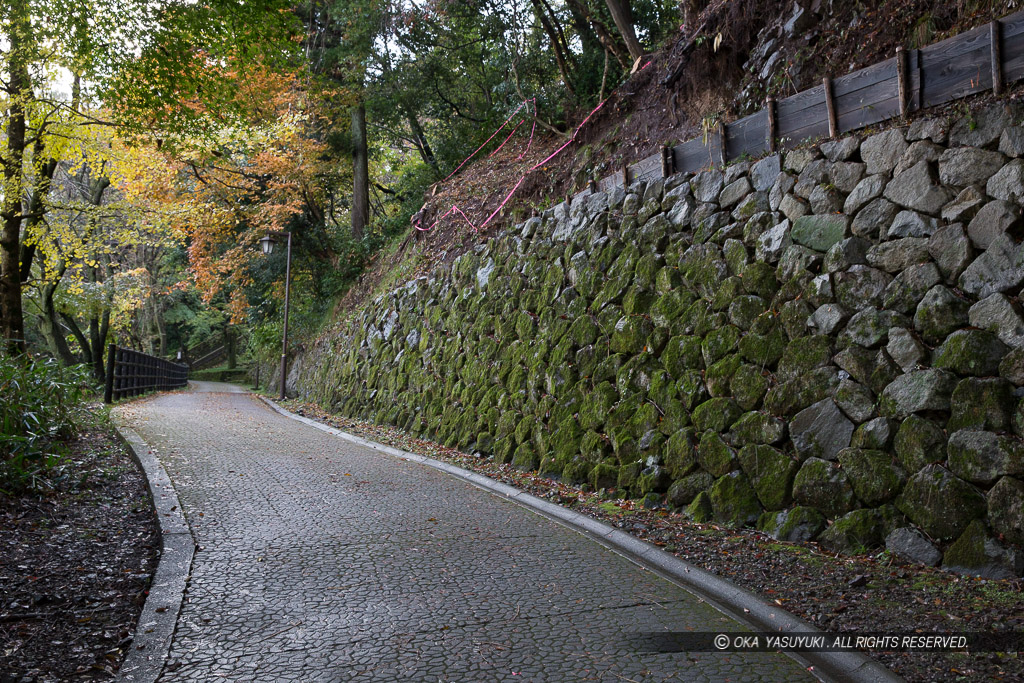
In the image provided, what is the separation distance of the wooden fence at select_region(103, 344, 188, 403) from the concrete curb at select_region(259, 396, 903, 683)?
12.0m

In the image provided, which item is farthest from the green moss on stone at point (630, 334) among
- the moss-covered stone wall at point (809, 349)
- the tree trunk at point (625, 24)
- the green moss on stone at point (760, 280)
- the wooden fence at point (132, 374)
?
the wooden fence at point (132, 374)

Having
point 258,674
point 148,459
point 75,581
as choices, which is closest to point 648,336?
point 258,674

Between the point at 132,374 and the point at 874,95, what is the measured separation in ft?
60.7

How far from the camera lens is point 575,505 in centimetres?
634

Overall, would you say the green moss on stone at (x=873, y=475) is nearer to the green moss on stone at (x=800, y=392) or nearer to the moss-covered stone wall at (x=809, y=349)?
the moss-covered stone wall at (x=809, y=349)

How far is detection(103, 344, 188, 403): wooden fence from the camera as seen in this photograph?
15.2m

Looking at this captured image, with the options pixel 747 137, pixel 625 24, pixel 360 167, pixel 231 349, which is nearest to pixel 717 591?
pixel 747 137

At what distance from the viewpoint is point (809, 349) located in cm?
529

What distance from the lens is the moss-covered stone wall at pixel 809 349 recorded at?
13.9ft

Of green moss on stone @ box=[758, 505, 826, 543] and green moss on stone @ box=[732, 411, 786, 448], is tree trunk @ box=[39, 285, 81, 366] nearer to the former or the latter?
green moss on stone @ box=[732, 411, 786, 448]

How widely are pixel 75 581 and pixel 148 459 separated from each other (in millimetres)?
3781

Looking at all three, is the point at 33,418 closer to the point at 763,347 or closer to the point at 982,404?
the point at 763,347

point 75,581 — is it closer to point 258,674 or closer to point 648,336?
point 258,674

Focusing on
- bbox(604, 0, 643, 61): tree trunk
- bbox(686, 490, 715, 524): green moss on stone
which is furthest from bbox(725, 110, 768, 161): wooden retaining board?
bbox(604, 0, 643, 61): tree trunk
